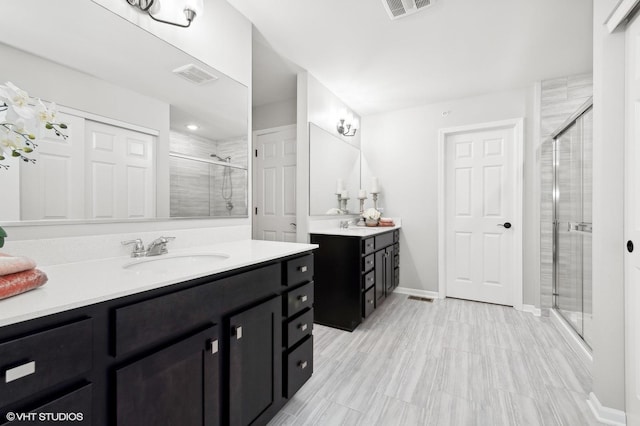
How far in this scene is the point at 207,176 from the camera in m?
1.79

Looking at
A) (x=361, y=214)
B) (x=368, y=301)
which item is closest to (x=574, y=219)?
(x=368, y=301)

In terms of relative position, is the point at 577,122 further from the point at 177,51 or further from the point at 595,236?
the point at 177,51

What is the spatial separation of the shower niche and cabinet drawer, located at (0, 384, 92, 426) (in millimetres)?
996

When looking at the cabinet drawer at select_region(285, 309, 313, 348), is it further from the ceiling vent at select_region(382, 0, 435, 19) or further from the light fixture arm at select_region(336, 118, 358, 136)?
the light fixture arm at select_region(336, 118, 358, 136)

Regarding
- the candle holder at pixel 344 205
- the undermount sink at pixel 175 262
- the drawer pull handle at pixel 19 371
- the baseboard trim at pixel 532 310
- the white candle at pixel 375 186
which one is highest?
the white candle at pixel 375 186

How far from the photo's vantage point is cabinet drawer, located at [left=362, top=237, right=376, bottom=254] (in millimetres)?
2650

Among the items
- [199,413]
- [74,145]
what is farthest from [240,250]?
[74,145]

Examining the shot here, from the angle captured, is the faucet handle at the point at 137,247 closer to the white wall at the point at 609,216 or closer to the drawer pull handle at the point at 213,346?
the drawer pull handle at the point at 213,346

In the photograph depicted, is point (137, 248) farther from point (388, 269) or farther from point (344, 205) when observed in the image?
point (388, 269)

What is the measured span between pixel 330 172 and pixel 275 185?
72 centimetres

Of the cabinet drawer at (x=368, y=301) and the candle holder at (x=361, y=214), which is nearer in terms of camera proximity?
the cabinet drawer at (x=368, y=301)

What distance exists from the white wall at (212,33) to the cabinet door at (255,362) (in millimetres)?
1524

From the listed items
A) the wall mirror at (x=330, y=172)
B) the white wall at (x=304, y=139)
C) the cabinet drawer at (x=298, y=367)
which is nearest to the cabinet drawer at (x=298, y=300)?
the cabinet drawer at (x=298, y=367)

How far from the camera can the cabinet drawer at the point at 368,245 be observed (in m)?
2.65
